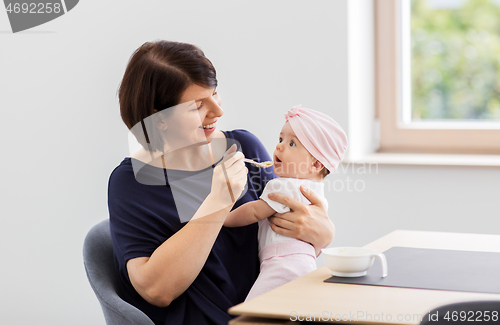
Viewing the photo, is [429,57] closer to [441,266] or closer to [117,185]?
[441,266]

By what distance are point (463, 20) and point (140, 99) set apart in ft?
5.24

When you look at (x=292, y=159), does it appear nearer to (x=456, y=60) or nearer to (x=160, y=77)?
(x=160, y=77)

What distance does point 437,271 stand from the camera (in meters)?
1.12

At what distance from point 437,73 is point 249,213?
4.61ft

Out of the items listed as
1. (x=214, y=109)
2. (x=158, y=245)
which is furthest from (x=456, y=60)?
(x=158, y=245)

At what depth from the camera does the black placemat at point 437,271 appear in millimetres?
1020

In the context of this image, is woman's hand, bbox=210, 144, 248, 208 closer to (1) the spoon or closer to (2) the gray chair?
(1) the spoon

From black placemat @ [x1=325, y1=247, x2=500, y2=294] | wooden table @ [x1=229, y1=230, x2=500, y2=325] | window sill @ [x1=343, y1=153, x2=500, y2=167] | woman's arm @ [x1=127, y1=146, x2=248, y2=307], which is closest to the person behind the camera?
wooden table @ [x1=229, y1=230, x2=500, y2=325]

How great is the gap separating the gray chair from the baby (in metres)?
0.31

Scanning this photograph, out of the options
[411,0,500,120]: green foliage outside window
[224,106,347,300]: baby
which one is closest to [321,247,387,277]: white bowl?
[224,106,347,300]: baby

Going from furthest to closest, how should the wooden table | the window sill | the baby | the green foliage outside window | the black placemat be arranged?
the green foliage outside window < the window sill < the baby < the black placemat < the wooden table

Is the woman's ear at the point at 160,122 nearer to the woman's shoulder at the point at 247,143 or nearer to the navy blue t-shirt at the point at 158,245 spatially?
the navy blue t-shirt at the point at 158,245

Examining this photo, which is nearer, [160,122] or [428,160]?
[160,122]

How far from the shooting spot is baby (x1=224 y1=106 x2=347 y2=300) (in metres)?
1.31
